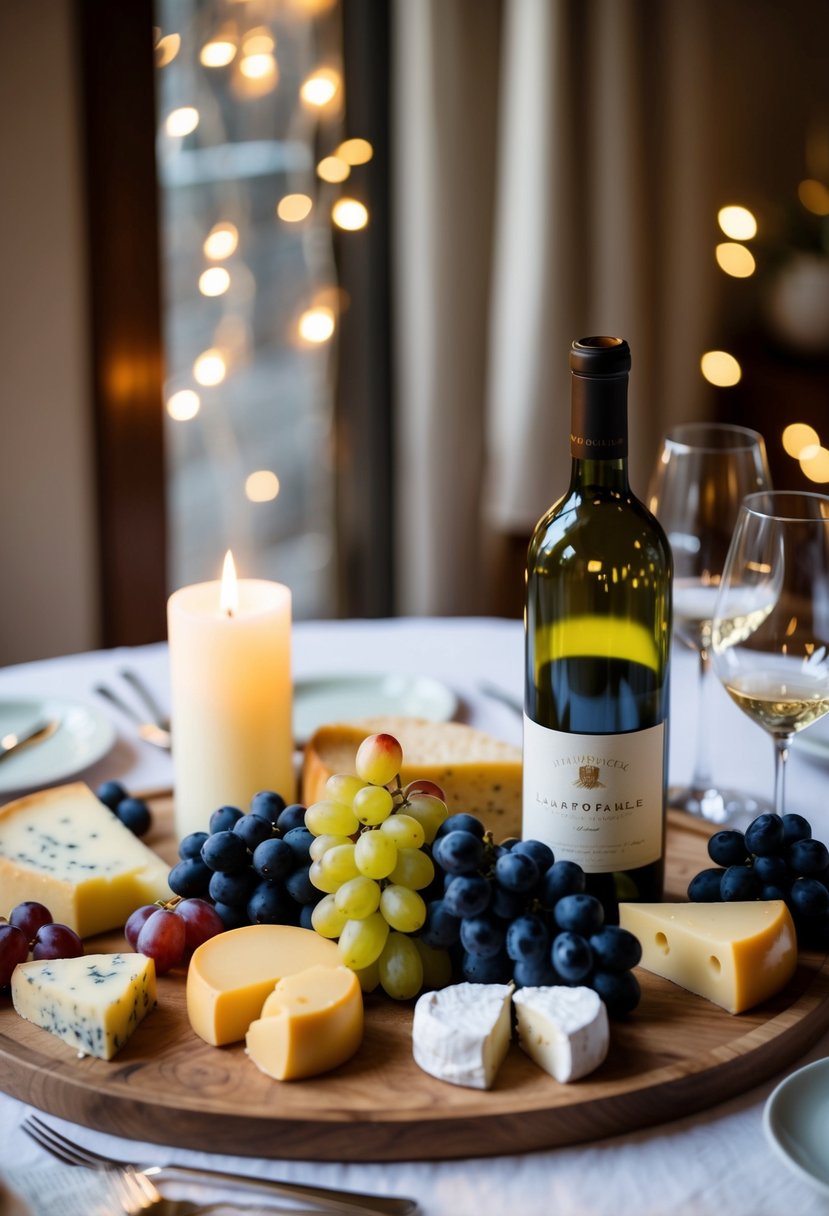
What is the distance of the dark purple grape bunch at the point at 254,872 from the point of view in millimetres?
899

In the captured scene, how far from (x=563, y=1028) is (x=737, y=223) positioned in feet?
9.28

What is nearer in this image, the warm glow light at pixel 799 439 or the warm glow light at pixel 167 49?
the warm glow light at pixel 167 49

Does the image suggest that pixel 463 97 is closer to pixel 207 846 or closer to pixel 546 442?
pixel 546 442

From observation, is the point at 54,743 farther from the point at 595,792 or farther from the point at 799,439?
the point at 799,439

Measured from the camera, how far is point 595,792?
2.87 ft

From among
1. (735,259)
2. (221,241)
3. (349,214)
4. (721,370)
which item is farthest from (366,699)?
(735,259)

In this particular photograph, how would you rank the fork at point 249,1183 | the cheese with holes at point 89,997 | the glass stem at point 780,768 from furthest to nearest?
the glass stem at point 780,768 < the cheese with holes at point 89,997 < the fork at point 249,1183

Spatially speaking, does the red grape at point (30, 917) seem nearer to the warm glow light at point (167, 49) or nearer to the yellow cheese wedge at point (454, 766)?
the yellow cheese wedge at point (454, 766)

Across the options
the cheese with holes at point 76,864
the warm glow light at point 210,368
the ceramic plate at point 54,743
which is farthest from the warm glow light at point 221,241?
the cheese with holes at point 76,864

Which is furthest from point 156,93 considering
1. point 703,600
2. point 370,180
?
point 703,600

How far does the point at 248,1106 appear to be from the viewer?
0.74m

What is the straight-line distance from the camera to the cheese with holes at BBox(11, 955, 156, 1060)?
79 cm

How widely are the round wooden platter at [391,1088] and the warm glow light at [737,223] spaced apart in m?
2.65

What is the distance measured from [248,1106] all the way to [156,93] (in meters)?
2.05
